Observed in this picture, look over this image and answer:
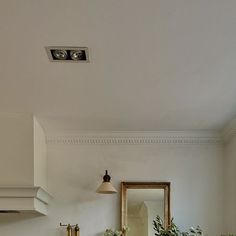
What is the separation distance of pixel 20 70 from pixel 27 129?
1.15 metres

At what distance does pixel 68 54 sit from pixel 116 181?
7.28 feet

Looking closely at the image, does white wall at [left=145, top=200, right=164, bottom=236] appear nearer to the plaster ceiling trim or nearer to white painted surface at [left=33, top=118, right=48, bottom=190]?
the plaster ceiling trim

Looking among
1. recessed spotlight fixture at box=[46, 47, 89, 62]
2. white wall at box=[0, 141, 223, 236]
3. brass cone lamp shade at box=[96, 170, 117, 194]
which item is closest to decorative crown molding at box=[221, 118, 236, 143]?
white wall at box=[0, 141, 223, 236]

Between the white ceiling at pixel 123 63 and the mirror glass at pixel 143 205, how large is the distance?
0.66 m

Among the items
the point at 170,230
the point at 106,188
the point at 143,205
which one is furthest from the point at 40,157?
the point at 170,230

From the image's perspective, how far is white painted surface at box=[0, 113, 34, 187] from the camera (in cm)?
390

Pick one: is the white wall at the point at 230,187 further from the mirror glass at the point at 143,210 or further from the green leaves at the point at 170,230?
the mirror glass at the point at 143,210

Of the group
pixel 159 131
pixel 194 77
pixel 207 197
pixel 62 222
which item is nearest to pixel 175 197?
pixel 207 197

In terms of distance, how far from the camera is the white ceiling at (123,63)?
2.11 m

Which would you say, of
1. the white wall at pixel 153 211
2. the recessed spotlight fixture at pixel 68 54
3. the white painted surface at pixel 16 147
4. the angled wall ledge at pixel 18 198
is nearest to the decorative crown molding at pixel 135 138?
the white wall at pixel 153 211

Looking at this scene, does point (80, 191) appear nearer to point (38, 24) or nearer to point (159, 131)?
point (159, 131)

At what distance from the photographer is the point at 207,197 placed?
4.61 metres

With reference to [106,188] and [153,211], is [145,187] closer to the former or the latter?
[153,211]

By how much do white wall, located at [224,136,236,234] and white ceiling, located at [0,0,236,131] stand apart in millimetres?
341
